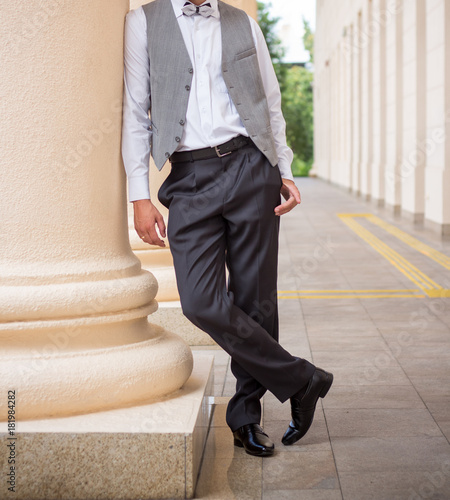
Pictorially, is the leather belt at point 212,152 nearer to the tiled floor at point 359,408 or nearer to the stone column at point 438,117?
the tiled floor at point 359,408

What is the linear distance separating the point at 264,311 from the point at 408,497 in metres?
1.01

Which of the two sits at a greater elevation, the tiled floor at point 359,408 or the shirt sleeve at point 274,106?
the shirt sleeve at point 274,106

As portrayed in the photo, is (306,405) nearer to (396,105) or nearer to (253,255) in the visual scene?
(253,255)

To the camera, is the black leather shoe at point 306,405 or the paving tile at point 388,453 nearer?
the paving tile at point 388,453

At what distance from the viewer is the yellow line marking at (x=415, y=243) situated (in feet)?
33.6

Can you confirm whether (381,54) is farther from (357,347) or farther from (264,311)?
(264,311)

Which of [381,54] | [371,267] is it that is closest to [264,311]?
[371,267]

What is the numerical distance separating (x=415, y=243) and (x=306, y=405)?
9020 millimetres

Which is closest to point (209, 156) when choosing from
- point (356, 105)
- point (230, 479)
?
point (230, 479)

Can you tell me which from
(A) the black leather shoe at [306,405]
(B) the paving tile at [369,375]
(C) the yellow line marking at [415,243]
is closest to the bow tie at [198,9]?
(A) the black leather shoe at [306,405]

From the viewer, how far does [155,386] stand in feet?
10.8

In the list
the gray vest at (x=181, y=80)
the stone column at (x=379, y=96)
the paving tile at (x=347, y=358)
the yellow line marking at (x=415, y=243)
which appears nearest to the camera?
the gray vest at (x=181, y=80)

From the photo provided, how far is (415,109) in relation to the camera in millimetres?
16031

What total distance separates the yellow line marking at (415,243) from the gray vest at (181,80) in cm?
671
